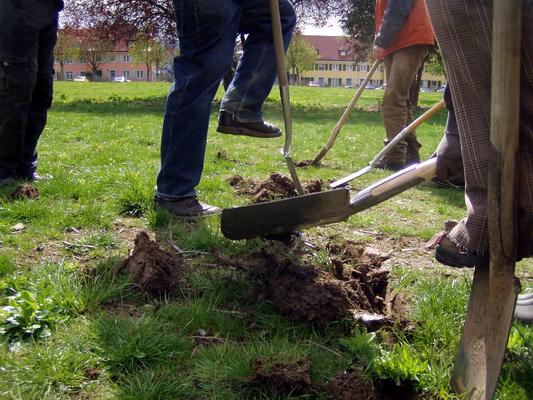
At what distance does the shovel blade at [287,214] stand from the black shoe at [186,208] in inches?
43.8

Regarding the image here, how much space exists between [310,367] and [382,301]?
677 mm

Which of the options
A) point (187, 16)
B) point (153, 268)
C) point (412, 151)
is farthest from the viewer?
point (412, 151)

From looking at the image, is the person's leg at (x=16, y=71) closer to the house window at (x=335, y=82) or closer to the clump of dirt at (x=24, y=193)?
the clump of dirt at (x=24, y=193)

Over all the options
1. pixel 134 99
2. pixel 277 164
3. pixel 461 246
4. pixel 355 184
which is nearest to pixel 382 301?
pixel 461 246

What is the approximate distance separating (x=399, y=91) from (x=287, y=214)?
4448 millimetres

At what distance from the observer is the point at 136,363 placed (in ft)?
6.51

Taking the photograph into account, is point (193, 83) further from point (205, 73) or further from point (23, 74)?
point (23, 74)

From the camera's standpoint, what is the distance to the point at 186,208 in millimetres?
3645

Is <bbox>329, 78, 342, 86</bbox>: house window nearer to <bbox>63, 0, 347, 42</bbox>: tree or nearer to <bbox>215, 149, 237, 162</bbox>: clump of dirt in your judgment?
<bbox>63, 0, 347, 42</bbox>: tree

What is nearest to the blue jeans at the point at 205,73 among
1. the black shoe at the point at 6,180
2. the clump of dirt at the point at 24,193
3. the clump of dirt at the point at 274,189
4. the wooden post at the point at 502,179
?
the clump of dirt at the point at 274,189

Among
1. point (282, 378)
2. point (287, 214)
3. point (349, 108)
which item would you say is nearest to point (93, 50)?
point (349, 108)

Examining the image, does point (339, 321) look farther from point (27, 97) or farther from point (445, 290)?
point (27, 97)

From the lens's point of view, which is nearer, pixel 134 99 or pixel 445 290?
pixel 445 290

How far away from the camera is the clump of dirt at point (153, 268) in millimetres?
2523
